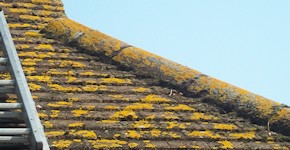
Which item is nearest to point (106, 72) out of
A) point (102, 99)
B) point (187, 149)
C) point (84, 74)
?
point (84, 74)

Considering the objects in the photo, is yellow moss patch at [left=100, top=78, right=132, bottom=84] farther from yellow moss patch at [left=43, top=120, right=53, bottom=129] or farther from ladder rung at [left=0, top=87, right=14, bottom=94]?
ladder rung at [left=0, top=87, right=14, bottom=94]

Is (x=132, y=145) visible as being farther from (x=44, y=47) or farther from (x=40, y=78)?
(x=44, y=47)

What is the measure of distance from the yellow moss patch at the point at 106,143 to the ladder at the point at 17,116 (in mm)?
491

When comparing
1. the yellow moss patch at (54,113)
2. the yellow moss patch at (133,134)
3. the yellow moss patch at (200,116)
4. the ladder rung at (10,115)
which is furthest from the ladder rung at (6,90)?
the yellow moss patch at (200,116)

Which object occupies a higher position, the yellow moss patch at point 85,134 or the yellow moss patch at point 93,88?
the yellow moss patch at point 93,88

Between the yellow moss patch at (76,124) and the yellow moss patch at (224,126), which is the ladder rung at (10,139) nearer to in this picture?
the yellow moss patch at (76,124)

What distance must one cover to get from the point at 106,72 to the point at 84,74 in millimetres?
300

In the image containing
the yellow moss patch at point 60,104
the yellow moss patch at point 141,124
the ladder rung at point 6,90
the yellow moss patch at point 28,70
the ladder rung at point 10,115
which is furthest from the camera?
the yellow moss patch at point 28,70

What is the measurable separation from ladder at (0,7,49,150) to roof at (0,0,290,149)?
259 mm

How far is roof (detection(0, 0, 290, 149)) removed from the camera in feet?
17.6

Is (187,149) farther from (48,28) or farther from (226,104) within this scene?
(48,28)

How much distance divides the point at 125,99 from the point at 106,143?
96cm

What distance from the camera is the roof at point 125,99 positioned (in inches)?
211

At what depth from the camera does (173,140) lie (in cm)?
538
